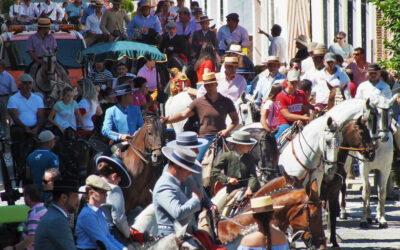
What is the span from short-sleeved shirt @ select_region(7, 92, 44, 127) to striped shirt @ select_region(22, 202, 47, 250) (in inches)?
225

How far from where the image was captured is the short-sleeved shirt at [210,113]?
1446 centimetres

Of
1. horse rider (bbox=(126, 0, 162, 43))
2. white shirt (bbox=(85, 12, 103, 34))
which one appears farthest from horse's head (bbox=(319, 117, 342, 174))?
white shirt (bbox=(85, 12, 103, 34))

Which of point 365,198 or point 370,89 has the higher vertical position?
point 370,89

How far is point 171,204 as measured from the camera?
9.20 metres

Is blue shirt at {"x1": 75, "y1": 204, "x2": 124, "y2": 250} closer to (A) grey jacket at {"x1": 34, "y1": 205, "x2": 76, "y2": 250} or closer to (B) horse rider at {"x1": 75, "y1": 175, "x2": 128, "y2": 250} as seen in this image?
(B) horse rider at {"x1": 75, "y1": 175, "x2": 128, "y2": 250}

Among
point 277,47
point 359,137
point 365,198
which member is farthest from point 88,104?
point 277,47

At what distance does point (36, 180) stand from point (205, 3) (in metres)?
21.0

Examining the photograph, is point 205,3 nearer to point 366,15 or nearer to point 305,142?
point 366,15

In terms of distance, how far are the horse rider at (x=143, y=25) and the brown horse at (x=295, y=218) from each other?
12311 mm

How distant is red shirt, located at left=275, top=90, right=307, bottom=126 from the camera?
15305 mm

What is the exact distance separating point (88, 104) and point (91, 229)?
8135 mm

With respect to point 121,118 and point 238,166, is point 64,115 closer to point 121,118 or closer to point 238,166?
point 121,118

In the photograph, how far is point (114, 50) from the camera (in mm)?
20203

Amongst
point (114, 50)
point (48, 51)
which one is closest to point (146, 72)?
point (114, 50)
